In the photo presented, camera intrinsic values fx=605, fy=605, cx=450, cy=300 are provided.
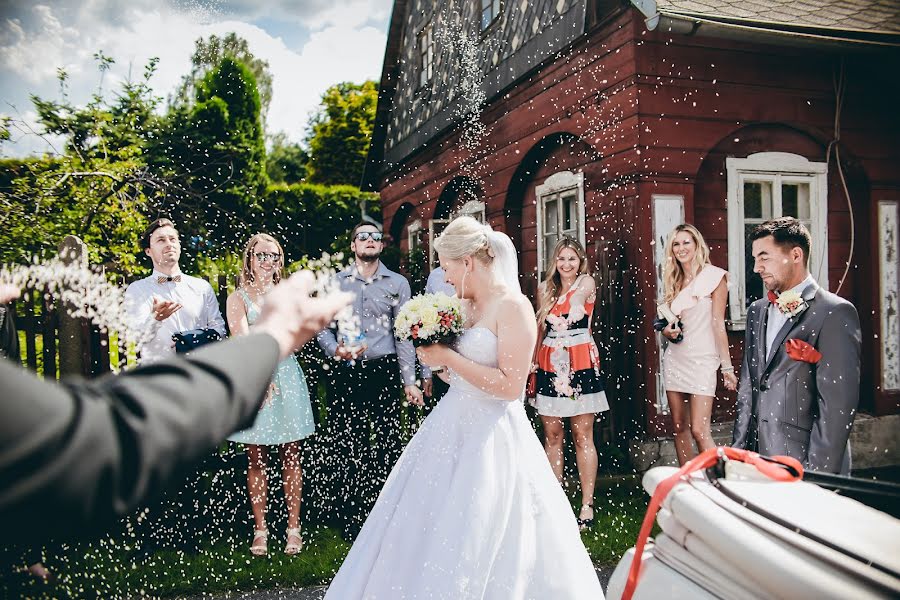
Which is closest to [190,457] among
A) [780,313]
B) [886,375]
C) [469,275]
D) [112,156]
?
[469,275]

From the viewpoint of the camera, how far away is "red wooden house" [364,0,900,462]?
6414 mm

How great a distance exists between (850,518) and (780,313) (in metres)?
2.45

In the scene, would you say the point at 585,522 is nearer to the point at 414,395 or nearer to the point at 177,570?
the point at 414,395

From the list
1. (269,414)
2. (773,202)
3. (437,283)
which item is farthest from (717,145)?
(269,414)

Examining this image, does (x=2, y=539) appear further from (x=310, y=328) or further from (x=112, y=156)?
(x=112, y=156)

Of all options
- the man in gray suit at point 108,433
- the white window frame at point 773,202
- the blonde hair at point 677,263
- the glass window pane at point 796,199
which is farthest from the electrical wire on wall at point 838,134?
the man in gray suit at point 108,433

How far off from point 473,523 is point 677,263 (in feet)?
12.5

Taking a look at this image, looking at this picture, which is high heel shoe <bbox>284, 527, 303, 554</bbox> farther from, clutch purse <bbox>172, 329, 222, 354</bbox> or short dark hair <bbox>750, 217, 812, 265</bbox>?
short dark hair <bbox>750, 217, 812, 265</bbox>

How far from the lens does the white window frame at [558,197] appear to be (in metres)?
7.72

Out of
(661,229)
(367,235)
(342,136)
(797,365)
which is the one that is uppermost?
(342,136)

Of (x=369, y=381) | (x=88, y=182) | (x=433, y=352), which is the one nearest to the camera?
(x=433, y=352)

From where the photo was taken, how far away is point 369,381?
17.1ft

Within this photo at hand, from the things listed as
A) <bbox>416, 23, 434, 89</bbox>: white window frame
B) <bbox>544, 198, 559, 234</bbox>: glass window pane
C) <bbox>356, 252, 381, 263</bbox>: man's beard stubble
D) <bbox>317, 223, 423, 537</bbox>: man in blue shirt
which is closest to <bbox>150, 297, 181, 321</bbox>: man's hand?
<bbox>317, 223, 423, 537</bbox>: man in blue shirt

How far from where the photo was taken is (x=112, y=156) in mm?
7527
